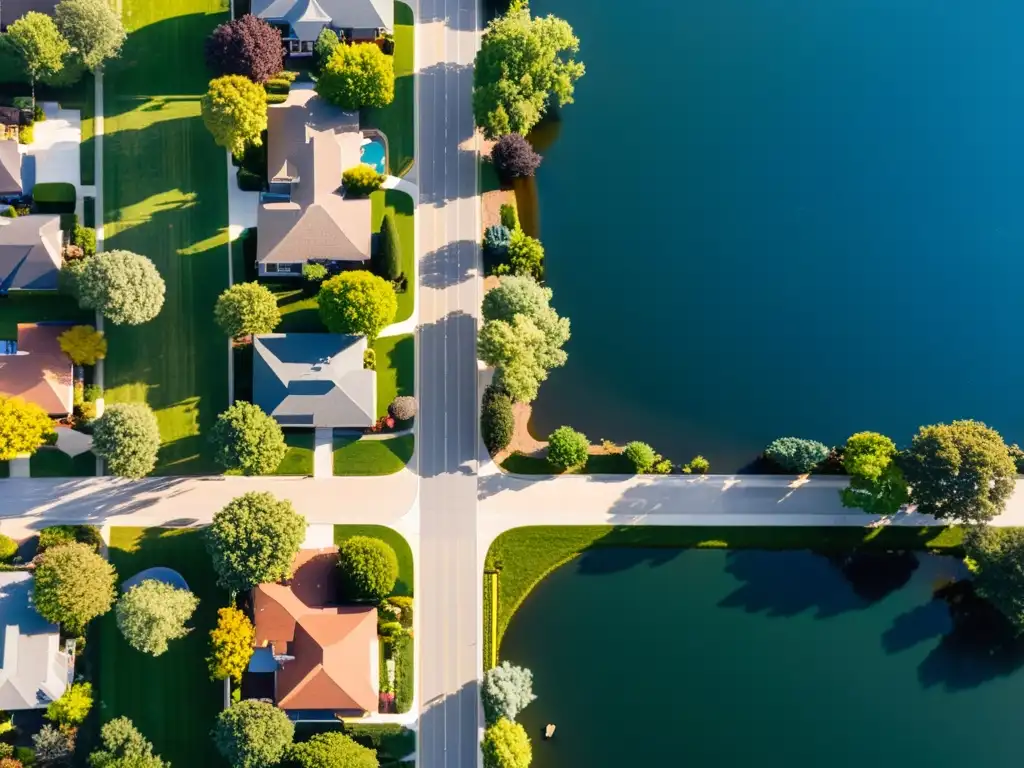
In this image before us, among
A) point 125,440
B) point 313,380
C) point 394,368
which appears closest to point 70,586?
point 125,440

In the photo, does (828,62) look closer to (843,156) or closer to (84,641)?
(843,156)

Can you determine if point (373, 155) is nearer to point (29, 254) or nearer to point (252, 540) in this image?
point (29, 254)

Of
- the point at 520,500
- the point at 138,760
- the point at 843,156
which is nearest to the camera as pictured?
the point at 138,760

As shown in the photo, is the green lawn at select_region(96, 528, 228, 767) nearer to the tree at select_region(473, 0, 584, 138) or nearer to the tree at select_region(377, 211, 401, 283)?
the tree at select_region(377, 211, 401, 283)

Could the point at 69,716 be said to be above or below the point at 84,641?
below

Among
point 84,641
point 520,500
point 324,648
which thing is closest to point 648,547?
point 520,500

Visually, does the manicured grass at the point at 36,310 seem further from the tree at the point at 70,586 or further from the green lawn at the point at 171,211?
the tree at the point at 70,586
